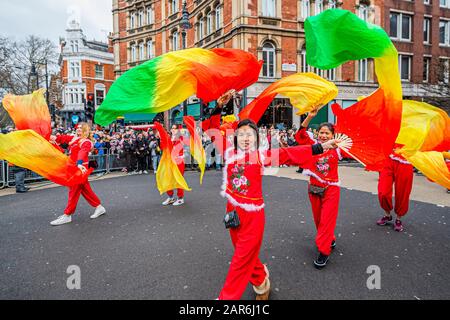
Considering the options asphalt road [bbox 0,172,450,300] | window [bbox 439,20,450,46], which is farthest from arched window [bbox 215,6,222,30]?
window [bbox 439,20,450,46]

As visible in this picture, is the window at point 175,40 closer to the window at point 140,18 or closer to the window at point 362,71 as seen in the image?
the window at point 140,18

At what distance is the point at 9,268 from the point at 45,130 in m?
2.48

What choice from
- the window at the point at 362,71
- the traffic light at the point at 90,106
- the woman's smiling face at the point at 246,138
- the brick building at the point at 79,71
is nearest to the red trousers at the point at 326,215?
the woman's smiling face at the point at 246,138

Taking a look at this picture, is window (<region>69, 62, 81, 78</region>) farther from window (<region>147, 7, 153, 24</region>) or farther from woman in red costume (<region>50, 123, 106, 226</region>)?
woman in red costume (<region>50, 123, 106, 226</region>)

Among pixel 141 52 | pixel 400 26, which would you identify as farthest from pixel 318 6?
pixel 141 52

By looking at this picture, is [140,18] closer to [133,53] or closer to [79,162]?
[133,53]

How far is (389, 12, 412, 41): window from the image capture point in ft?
73.6

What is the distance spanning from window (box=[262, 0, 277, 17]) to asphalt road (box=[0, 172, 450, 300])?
15988mm

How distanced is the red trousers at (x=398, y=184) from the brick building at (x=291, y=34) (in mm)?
13907

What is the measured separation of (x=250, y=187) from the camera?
282 cm
